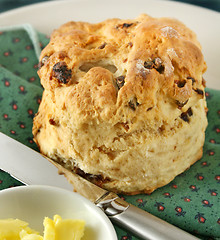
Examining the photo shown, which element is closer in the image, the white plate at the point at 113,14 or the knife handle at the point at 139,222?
the knife handle at the point at 139,222

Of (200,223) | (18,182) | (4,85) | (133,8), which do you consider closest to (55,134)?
(18,182)

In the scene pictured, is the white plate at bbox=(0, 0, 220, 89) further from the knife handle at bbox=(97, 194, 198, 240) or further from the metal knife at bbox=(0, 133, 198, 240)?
the knife handle at bbox=(97, 194, 198, 240)

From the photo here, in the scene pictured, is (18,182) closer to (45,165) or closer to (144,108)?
(45,165)

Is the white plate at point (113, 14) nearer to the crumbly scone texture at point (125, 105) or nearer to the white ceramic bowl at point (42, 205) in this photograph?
the crumbly scone texture at point (125, 105)

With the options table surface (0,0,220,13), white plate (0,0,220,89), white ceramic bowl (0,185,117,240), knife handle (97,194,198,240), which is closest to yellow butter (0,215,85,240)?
white ceramic bowl (0,185,117,240)

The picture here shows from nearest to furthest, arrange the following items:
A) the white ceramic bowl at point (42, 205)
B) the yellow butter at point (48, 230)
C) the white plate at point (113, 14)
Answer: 1. the yellow butter at point (48, 230)
2. the white ceramic bowl at point (42, 205)
3. the white plate at point (113, 14)

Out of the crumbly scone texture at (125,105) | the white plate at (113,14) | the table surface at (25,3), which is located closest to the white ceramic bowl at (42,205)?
the crumbly scone texture at (125,105)

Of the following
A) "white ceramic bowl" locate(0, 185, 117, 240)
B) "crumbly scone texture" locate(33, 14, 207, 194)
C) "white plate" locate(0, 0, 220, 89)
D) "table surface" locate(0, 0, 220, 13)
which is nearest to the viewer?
"white ceramic bowl" locate(0, 185, 117, 240)
